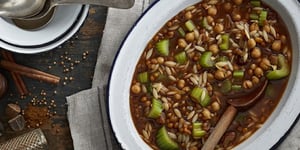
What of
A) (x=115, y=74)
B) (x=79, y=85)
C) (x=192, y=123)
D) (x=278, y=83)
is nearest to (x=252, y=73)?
(x=278, y=83)

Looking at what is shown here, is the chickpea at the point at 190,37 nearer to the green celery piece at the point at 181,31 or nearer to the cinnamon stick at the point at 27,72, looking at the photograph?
the green celery piece at the point at 181,31

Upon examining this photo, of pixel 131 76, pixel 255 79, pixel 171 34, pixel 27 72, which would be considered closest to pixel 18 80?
pixel 27 72

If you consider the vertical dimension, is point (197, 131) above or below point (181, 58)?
below

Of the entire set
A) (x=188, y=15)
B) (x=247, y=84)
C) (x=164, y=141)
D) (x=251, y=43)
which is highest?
(x=188, y=15)

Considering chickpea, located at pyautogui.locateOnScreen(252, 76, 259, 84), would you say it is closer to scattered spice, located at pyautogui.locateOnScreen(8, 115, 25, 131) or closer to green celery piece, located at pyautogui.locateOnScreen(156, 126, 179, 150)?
green celery piece, located at pyautogui.locateOnScreen(156, 126, 179, 150)

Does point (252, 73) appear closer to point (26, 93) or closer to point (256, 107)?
point (256, 107)

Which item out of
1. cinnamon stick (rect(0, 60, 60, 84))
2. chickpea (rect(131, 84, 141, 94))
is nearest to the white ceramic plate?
chickpea (rect(131, 84, 141, 94))

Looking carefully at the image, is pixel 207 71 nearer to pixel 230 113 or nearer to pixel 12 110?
pixel 230 113
